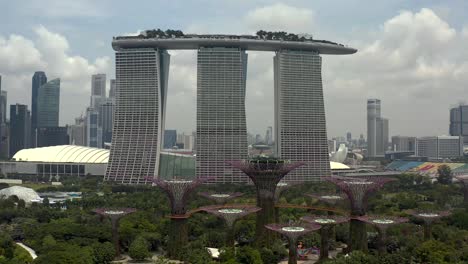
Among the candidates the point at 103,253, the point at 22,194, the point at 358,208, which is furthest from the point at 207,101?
the point at 103,253

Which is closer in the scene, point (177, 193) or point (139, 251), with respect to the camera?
point (139, 251)

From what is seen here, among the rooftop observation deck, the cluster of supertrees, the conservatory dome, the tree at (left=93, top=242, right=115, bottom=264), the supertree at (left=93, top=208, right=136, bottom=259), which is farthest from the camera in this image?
the rooftop observation deck

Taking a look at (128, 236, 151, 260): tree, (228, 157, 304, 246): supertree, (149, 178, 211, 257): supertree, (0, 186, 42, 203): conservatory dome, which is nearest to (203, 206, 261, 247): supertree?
(228, 157, 304, 246): supertree

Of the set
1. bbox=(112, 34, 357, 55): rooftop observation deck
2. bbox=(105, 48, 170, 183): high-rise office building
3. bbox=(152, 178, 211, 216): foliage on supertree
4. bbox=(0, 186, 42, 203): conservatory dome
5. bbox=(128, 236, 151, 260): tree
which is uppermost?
bbox=(112, 34, 357, 55): rooftop observation deck

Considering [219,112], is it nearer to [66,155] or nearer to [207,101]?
[207,101]

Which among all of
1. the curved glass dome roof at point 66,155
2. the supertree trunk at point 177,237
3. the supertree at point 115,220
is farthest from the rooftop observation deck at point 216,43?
the supertree trunk at point 177,237

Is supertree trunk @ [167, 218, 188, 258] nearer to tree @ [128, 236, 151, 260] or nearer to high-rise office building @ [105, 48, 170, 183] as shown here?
tree @ [128, 236, 151, 260]

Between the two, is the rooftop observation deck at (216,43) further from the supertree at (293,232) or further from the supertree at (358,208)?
the supertree at (293,232)
